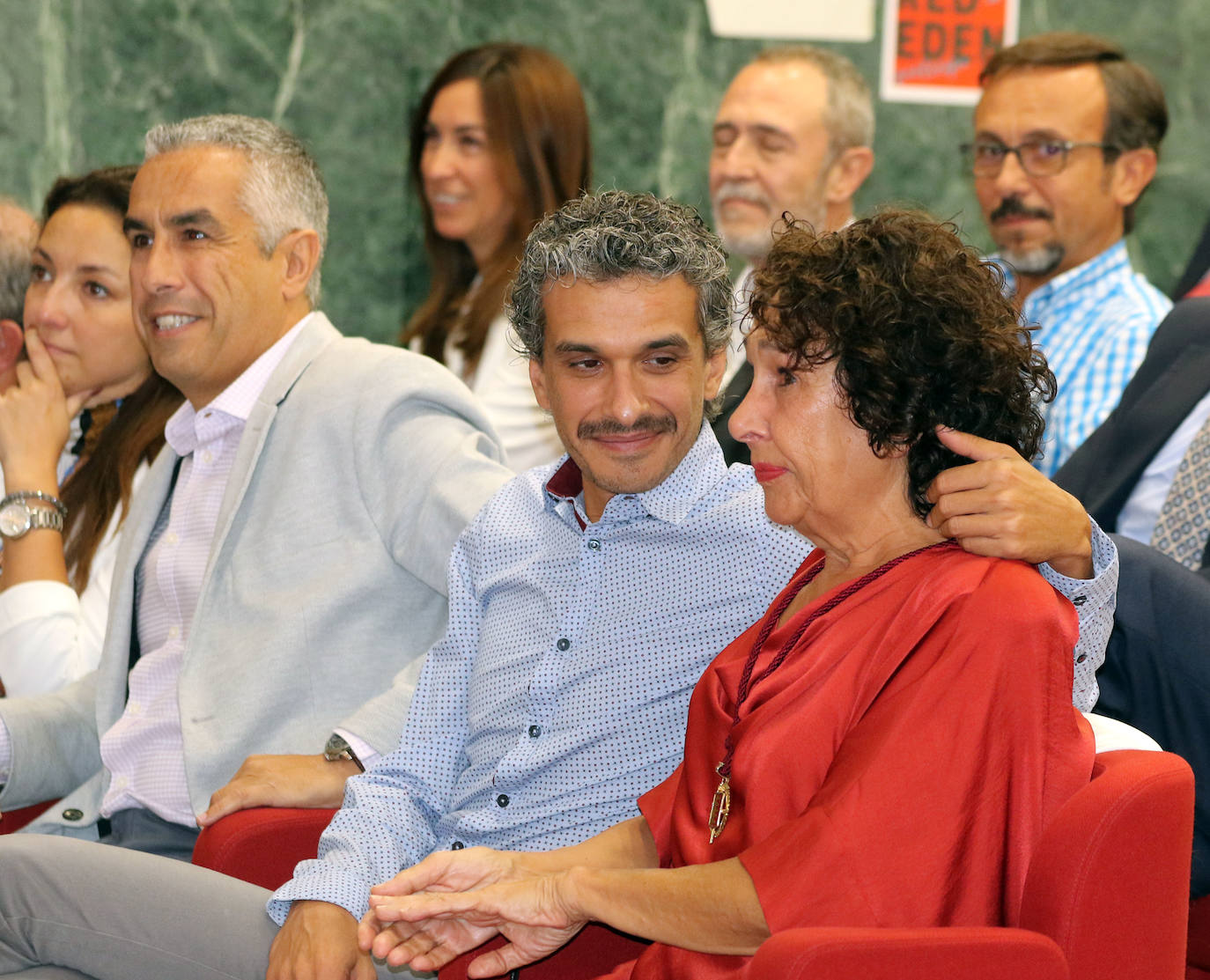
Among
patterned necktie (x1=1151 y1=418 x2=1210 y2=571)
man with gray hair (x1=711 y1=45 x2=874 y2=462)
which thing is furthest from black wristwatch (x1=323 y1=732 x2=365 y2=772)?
man with gray hair (x1=711 y1=45 x2=874 y2=462)

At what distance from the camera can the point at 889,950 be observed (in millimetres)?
1261

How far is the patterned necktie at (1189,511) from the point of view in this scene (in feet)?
7.79

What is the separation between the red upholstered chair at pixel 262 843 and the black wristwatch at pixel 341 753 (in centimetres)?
10

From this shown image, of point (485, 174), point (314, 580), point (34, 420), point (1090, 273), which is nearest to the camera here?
point (314, 580)

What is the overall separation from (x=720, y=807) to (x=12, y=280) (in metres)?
2.44

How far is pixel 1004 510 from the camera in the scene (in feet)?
4.72

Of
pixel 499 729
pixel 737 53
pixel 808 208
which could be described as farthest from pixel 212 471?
pixel 737 53

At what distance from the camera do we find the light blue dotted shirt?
1891 mm


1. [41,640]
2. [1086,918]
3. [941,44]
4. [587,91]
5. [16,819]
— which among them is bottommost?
[16,819]

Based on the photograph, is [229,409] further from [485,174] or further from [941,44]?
[941,44]

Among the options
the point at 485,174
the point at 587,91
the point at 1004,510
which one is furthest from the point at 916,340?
the point at 587,91

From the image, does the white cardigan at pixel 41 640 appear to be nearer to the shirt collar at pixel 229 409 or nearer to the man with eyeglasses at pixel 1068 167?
the shirt collar at pixel 229 409

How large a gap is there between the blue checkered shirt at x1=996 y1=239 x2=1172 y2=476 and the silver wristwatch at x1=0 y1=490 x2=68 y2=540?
2.05 metres

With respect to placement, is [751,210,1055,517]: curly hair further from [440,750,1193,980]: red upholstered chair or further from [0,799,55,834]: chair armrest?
[0,799,55,834]: chair armrest
